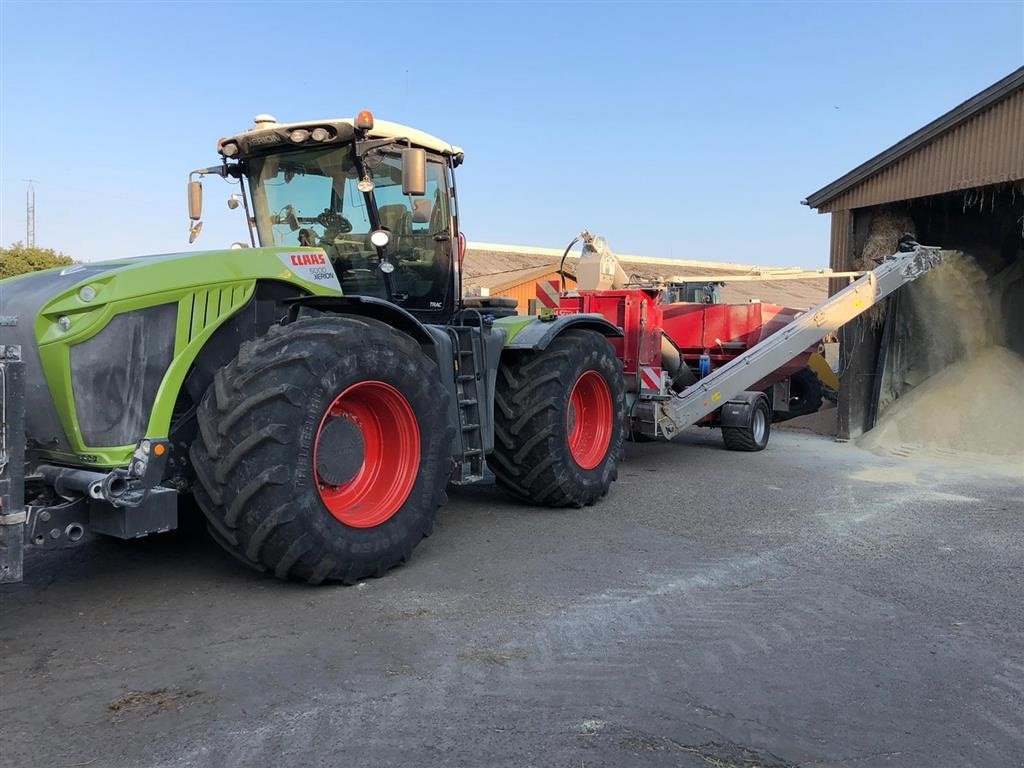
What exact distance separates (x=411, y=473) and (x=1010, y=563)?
388 cm

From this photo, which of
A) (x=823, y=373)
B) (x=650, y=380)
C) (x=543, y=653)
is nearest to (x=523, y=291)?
(x=823, y=373)

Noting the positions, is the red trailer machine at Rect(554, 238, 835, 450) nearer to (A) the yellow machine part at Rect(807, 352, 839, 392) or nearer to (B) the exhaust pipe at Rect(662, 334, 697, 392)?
(B) the exhaust pipe at Rect(662, 334, 697, 392)

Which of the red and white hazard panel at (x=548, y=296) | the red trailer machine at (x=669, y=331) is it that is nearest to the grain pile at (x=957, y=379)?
the red trailer machine at (x=669, y=331)

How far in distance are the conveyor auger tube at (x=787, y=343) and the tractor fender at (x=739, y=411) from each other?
75 cm

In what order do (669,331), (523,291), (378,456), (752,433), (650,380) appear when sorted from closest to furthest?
(378,456) < (650,380) < (752,433) < (669,331) < (523,291)

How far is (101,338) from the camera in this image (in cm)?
368

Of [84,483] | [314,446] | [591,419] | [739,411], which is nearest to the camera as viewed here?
[84,483]

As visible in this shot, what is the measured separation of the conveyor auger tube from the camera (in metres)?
8.41

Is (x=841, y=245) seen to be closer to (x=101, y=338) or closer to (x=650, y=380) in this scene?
(x=650, y=380)

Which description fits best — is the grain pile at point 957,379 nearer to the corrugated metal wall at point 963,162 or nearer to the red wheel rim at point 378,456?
the corrugated metal wall at point 963,162

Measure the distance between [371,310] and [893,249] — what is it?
867 cm

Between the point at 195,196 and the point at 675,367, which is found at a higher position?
the point at 195,196

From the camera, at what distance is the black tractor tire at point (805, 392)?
38.8 ft

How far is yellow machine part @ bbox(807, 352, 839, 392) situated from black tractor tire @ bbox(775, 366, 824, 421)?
21 cm
